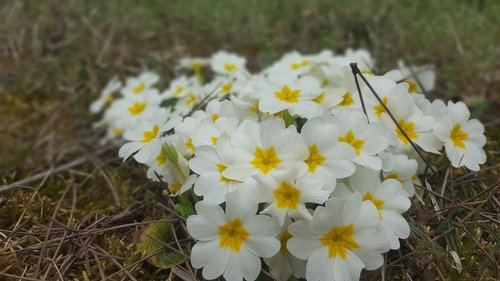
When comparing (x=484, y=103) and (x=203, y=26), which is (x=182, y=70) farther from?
(x=484, y=103)

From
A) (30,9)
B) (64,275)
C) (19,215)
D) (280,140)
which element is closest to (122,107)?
(19,215)

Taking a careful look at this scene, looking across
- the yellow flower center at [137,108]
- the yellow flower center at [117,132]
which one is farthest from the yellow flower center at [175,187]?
the yellow flower center at [117,132]

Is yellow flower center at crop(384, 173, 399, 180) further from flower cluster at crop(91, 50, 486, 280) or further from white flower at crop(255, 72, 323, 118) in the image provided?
white flower at crop(255, 72, 323, 118)

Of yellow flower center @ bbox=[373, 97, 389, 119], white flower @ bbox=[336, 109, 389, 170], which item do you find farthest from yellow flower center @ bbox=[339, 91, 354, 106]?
white flower @ bbox=[336, 109, 389, 170]

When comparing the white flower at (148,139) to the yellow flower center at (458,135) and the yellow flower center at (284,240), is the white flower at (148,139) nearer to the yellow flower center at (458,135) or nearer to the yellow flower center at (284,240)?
the yellow flower center at (284,240)

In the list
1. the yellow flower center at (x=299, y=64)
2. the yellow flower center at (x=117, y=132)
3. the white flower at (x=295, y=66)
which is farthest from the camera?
the yellow flower center at (x=117, y=132)

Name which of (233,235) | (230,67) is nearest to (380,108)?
(233,235)

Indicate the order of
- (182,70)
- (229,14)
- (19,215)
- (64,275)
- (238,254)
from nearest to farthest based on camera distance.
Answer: (238,254) < (64,275) < (19,215) < (182,70) < (229,14)
